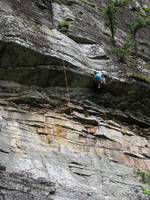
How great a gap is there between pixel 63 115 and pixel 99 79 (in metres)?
1.71

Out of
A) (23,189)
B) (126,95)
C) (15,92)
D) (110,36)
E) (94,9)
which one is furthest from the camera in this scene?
(94,9)

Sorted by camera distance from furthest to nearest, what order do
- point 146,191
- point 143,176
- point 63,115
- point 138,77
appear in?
point 138,77 < point 63,115 < point 143,176 < point 146,191

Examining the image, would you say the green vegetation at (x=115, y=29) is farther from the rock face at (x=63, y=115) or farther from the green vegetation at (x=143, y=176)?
the green vegetation at (x=143, y=176)

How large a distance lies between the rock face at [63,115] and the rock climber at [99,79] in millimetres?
226

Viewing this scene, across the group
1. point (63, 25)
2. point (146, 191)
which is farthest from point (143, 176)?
point (63, 25)

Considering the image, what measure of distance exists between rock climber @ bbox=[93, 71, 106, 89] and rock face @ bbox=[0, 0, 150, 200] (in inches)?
8.9

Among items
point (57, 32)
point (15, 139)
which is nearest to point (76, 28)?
point (57, 32)

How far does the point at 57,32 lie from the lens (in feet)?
55.1

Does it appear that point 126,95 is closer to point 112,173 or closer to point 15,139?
point 112,173

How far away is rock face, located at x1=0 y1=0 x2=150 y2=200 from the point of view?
1205cm

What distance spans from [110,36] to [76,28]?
2.06 meters

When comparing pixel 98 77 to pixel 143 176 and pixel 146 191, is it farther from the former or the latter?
pixel 146 191

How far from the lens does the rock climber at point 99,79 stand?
603 inches

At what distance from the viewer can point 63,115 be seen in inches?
574
